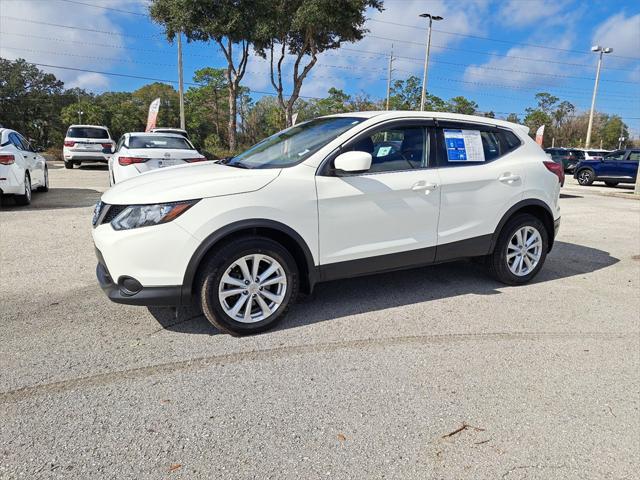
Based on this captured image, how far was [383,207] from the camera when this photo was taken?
12.7 ft

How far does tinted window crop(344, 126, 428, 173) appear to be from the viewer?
393 centimetres

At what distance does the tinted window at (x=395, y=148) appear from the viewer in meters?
3.93

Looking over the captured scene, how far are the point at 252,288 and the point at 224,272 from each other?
26cm

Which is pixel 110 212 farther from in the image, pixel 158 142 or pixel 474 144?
pixel 158 142

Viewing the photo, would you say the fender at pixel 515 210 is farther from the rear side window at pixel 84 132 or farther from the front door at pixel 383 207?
the rear side window at pixel 84 132

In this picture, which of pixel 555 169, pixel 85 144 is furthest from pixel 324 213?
pixel 85 144

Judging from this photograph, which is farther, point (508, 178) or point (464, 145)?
point (508, 178)

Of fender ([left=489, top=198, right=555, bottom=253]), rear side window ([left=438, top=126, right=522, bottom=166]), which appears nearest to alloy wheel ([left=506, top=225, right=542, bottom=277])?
fender ([left=489, top=198, right=555, bottom=253])

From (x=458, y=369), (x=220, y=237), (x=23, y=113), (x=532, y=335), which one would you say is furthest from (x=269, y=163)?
(x=23, y=113)

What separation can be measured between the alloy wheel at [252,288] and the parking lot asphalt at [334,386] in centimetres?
23

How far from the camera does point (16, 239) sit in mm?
6262

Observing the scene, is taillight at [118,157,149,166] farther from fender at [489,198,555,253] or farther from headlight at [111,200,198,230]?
fender at [489,198,555,253]

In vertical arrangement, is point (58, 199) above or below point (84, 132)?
below

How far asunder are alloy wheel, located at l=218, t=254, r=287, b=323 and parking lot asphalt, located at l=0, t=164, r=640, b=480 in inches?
8.9
